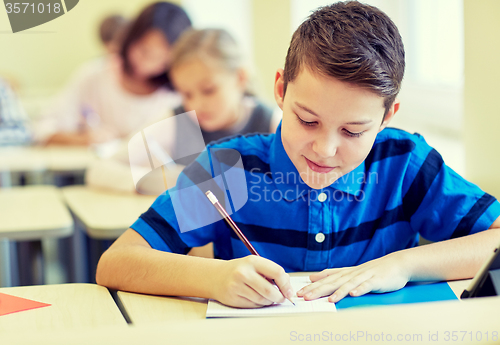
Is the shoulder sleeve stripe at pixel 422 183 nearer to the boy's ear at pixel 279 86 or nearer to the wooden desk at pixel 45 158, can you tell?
the boy's ear at pixel 279 86

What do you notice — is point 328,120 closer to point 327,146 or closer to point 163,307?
point 327,146

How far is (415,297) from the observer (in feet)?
2.37

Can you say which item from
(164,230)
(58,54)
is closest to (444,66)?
(164,230)

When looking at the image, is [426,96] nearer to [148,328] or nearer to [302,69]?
[302,69]

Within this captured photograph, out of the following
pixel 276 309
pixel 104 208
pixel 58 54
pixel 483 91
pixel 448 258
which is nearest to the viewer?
pixel 276 309

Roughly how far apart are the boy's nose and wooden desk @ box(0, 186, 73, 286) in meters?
0.82

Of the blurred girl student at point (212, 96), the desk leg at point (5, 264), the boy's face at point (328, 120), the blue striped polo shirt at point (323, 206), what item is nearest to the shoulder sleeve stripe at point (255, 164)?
the blue striped polo shirt at point (323, 206)

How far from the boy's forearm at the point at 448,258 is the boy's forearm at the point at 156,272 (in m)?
0.29

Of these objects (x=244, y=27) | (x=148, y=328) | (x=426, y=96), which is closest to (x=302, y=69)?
(x=148, y=328)

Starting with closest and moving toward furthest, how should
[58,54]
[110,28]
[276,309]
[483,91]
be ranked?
1. [276,309]
2. [483,91]
3. [110,28]
4. [58,54]

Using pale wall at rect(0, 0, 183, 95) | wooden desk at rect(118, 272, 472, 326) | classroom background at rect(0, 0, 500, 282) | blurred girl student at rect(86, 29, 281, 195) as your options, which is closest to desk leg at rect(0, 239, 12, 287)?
blurred girl student at rect(86, 29, 281, 195)

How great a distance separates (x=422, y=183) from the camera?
2.96 ft

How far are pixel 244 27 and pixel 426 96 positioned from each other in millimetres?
1883

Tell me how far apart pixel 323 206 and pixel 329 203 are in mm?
12
